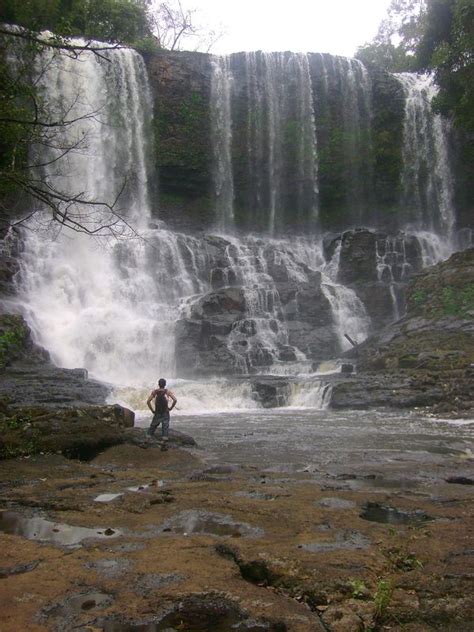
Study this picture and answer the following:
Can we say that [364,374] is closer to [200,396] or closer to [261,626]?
[200,396]

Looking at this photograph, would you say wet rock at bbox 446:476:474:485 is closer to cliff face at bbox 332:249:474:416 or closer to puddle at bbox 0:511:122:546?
puddle at bbox 0:511:122:546

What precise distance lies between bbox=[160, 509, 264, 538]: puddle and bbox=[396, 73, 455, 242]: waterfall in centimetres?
3042

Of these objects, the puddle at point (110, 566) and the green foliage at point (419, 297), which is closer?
the puddle at point (110, 566)

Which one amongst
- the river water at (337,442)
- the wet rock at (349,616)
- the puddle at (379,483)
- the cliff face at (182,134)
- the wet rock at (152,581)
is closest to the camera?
the wet rock at (349,616)

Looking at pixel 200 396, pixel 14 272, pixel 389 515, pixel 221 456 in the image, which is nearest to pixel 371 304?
pixel 200 396

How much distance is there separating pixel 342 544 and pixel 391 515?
107 cm

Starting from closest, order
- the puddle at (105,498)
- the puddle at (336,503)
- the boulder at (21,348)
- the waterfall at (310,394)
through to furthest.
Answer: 1. the puddle at (336,503)
2. the puddle at (105,498)
3. the waterfall at (310,394)
4. the boulder at (21,348)

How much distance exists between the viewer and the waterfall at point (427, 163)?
109ft

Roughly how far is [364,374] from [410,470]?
11634 millimetres

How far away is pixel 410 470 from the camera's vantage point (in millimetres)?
7746

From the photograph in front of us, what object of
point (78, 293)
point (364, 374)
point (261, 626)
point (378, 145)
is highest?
point (378, 145)

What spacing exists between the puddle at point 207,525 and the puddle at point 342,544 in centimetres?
51

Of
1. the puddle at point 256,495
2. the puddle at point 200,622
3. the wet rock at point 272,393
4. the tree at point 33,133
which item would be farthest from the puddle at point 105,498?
the wet rock at point 272,393

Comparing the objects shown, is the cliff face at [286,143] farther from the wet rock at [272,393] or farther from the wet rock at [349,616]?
the wet rock at [349,616]
